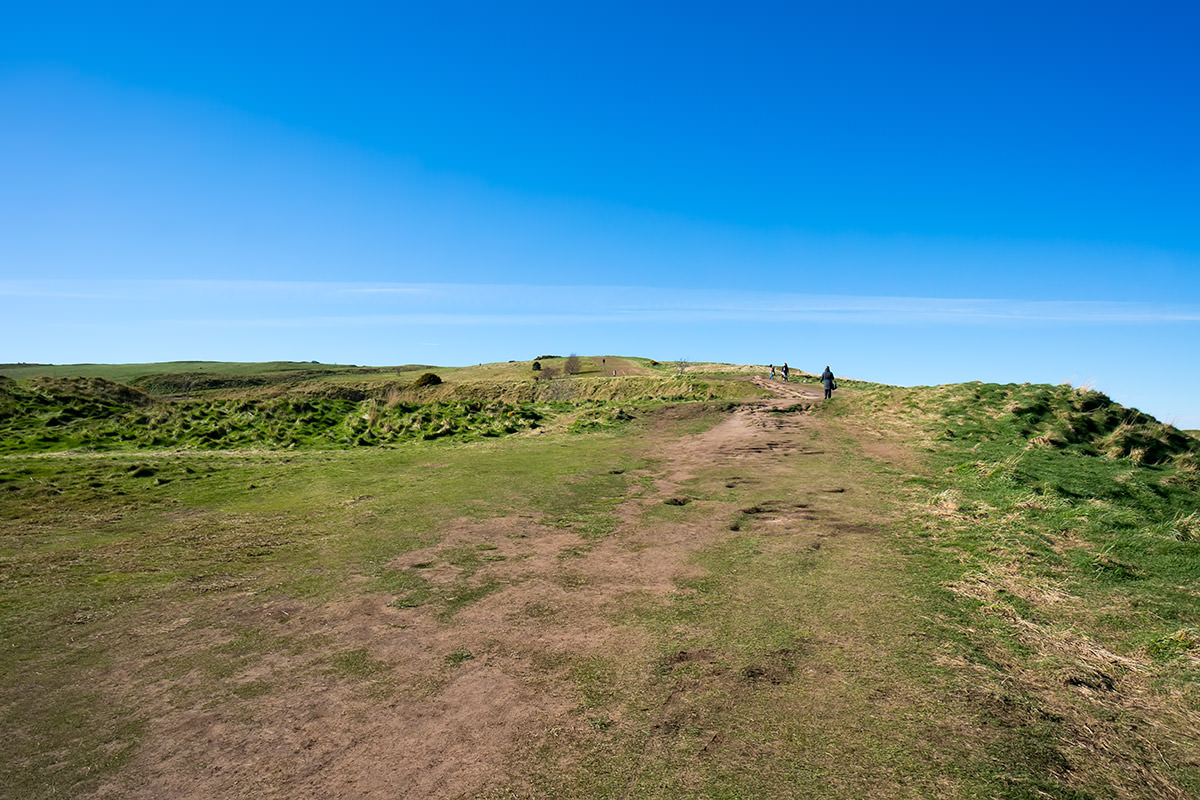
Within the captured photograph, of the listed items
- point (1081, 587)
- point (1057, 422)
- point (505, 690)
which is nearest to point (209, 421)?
point (505, 690)

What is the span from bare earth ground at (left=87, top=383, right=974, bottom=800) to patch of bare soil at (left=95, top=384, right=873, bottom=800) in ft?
0.06

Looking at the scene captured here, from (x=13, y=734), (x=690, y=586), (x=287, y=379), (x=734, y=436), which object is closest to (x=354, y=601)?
(x=13, y=734)

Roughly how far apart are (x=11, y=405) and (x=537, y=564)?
85.7 ft

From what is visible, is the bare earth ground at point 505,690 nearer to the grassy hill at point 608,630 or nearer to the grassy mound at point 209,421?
the grassy hill at point 608,630

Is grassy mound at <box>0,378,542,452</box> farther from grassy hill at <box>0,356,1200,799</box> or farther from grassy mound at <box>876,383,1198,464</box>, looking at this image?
→ grassy mound at <box>876,383,1198,464</box>

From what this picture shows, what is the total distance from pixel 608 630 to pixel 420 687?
2.21 m

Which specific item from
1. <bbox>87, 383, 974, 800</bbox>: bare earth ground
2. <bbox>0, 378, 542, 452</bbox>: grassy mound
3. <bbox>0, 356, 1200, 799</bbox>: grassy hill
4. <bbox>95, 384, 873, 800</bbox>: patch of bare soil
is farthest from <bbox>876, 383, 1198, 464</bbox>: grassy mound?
<bbox>0, 378, 542, 452</bbox>: grassy mound

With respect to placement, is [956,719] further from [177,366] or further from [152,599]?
[177,366]

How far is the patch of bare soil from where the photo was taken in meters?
4.55

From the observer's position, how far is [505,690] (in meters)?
5.70

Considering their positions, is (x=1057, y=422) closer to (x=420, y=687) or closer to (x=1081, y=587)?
(x=1081, y=587)

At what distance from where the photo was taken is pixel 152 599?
7.89 meters

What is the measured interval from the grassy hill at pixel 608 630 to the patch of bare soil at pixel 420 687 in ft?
0.11

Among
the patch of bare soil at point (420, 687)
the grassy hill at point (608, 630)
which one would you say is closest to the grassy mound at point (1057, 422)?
the grassy hill at point (608, 630)
